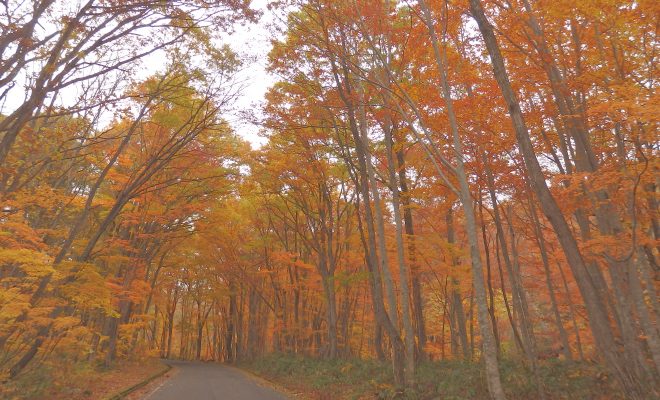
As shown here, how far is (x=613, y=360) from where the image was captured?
541 cm

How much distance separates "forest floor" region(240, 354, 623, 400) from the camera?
8.44 metres

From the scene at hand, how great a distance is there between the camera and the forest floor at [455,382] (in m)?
8.44

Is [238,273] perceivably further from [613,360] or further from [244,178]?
[613,360]

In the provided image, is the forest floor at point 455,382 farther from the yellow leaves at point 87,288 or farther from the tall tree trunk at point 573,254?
the yellow leaves at point 87,288

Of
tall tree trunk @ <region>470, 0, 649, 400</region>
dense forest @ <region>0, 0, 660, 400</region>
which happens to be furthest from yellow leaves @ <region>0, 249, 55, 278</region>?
tall tree trunk @ <region>470, 0, 649, 400</region>

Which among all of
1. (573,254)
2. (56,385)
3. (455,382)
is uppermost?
(573,254)

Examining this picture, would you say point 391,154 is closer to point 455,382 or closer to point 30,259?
point 455,382

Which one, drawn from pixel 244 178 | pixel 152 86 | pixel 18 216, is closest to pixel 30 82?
pixel 152 86

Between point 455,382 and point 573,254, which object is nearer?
point 573,254

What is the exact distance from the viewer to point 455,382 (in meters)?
9.57

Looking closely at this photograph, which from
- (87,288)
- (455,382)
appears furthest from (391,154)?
(87,288)

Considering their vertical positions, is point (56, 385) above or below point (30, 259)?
below

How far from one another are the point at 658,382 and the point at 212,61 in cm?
1180

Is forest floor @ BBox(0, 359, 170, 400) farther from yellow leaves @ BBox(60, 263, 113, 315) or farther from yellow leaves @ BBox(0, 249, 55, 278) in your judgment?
yellow leaves @ BBox(0, 249, 55, 278)
